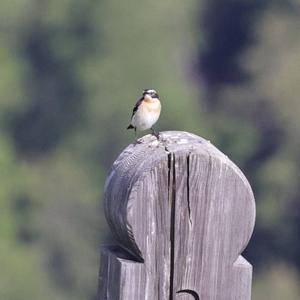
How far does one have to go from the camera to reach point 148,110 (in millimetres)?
4430

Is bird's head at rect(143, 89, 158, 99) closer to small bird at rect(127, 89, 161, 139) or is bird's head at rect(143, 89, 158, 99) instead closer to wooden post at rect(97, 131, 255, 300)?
small bird at rect(127, 89, 161, 139)

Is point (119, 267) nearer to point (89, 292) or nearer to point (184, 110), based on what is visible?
point (89, 292)

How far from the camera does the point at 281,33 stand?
21391 mm

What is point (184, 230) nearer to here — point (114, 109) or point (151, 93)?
point (151, 93)

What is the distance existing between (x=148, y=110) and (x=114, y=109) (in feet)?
46.5

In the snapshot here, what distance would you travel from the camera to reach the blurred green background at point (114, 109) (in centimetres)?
1836

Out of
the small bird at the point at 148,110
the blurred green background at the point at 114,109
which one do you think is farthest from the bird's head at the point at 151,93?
the blurred green background at the point at 114,109

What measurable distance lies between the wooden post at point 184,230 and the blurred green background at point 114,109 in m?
15.0

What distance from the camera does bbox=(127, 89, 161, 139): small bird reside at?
14.5 feet

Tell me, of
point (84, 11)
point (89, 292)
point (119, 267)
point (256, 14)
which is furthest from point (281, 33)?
point (119, 267)

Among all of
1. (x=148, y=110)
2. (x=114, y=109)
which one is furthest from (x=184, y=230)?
(x=114, y=109)

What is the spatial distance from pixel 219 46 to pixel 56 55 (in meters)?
2.54

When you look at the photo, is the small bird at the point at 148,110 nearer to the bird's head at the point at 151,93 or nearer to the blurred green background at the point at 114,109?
the bird's head at the point at 151,93

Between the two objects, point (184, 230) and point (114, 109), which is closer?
point (184, 230)
